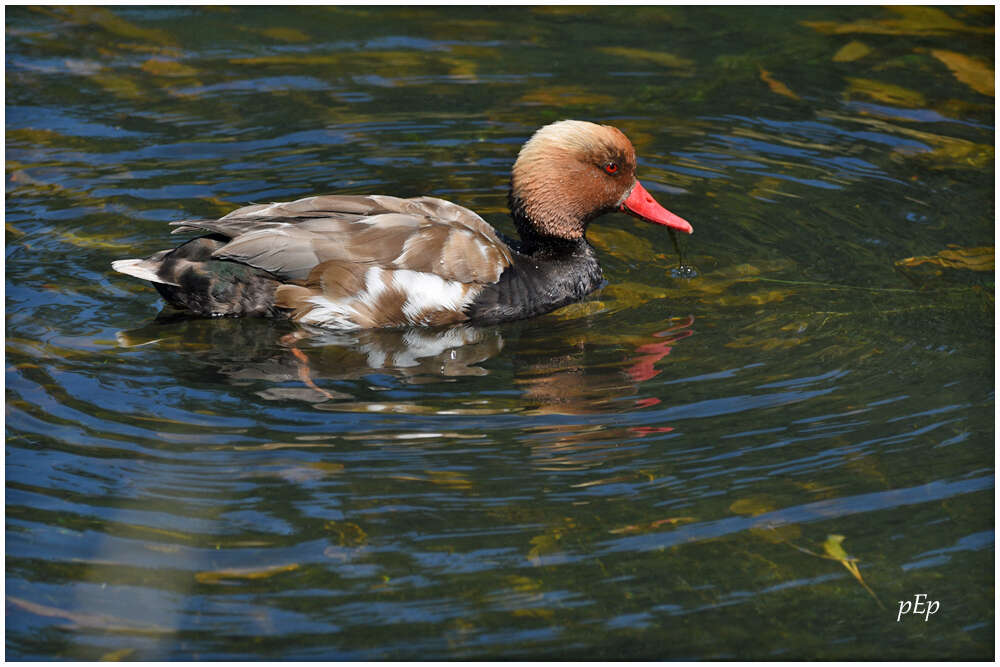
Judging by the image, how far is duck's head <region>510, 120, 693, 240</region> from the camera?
7586 millimetres

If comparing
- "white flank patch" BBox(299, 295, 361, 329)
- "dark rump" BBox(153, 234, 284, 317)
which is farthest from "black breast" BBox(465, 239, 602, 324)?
"dark rump" BBox(153, 234, 284, 317)

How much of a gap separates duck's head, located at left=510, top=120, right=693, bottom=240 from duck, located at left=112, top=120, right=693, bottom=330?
0.01 m

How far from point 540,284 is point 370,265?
3.43ft

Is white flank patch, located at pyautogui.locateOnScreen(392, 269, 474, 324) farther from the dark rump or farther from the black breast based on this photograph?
the dark rump

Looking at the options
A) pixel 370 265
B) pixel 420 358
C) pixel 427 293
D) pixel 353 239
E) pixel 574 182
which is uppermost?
pixel 574 182

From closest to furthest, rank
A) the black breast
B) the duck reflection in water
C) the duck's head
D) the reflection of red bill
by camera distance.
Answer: the reflection of red bill, the duck reflection in water, the black breast, the duck's head

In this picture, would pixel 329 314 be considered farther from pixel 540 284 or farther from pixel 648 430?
pixel 648 430

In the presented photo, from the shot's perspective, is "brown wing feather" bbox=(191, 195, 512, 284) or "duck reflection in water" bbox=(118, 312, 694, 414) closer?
"duck reflection in water" bbox=(118, 312, 694, 414)

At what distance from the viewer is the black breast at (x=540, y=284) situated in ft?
24.0

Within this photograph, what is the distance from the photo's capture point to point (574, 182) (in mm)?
7656

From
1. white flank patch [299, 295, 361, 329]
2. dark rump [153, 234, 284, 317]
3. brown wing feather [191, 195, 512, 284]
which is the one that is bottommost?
white flank patch [299, 295, 361, 329]

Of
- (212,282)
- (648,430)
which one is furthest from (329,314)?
(648,430)

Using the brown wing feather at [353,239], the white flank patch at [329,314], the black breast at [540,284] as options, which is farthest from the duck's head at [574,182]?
the white flank patch at [329,314]

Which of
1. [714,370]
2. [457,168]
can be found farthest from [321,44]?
[714,370]
